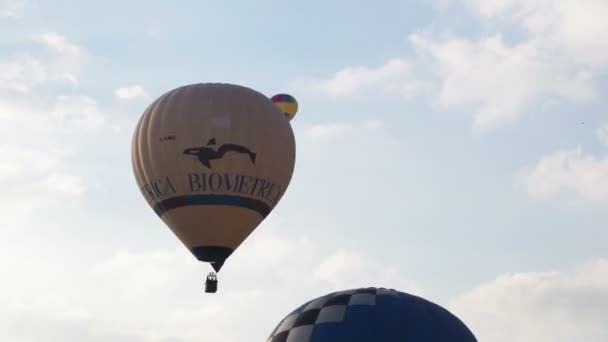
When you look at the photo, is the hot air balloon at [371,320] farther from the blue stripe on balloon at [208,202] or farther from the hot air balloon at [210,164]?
the hot air balloon at [210,164]

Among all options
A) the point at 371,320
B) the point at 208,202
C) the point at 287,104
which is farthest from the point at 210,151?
the point at 371,320

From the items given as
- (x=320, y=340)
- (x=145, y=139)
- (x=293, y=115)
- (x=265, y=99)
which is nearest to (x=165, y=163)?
(x=145, y=139)

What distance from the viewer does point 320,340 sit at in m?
26.7

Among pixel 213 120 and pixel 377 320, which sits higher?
pixel 213 120

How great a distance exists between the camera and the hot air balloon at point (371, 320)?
2645 cm

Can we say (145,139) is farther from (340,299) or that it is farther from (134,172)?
(340,299)

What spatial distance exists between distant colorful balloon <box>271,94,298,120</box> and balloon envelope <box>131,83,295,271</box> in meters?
4.93

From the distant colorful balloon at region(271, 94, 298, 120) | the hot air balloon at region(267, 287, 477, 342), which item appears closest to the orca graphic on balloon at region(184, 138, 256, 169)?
the distant colorful balloon at region(271, 94, 298, 120)

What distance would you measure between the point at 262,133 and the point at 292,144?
1.44 metres

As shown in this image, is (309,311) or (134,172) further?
(134,172)

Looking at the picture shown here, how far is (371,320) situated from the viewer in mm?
26656

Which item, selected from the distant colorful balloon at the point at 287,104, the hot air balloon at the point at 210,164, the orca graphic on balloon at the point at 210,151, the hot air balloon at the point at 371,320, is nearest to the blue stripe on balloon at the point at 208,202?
the hot air balloon at the point at 210,164

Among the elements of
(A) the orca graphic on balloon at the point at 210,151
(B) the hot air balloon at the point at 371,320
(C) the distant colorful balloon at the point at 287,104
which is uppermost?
(C) the distant colorful balloon at the point at 287,104

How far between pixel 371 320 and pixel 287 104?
1561cm
